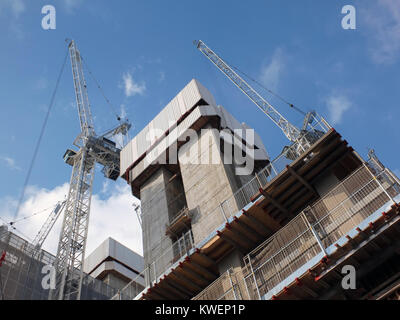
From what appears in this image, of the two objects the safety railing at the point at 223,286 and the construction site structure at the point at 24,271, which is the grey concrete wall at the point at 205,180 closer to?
the safety railing at the point at 223,286

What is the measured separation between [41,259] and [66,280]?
11.3ft

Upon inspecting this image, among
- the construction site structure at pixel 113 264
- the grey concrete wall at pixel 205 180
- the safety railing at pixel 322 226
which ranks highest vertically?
the construction site structure at pixel 113 264

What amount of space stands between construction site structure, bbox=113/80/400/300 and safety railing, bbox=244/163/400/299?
0.05 metres

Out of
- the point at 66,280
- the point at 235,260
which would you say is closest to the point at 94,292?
the point at 66,280

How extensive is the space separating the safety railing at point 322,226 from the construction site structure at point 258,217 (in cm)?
5

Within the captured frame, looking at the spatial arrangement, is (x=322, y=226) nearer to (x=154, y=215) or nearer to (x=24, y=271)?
(x=154, y=215)

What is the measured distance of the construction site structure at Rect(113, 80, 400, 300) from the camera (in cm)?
1647

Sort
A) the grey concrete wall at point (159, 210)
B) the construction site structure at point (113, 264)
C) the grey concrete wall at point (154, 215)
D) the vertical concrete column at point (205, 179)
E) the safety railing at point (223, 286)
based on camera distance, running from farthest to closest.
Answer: the construction site structure at point (113, 264) < the grey concrete wall at point (154, 215) < the grey concrete wall at point (159, 210) < the vertical concrete column at point (205, 179) < the safety railing at point (223, 286)

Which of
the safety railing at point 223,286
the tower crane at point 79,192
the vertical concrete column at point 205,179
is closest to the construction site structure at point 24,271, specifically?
the tower crane at point 79,192

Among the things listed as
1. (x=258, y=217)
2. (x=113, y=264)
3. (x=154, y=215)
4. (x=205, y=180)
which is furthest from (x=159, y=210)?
(x=113, y=264)

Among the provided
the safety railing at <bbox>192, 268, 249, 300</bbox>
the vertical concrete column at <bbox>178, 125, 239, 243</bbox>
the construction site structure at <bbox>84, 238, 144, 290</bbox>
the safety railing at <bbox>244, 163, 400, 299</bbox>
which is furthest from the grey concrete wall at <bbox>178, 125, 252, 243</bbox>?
the construction site structure at <bbox>84, 238, 144, 290</bbox>

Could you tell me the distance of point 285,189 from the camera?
22281mm

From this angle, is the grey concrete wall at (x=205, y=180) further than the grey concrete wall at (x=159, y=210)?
No

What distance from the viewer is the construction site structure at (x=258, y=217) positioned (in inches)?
648
